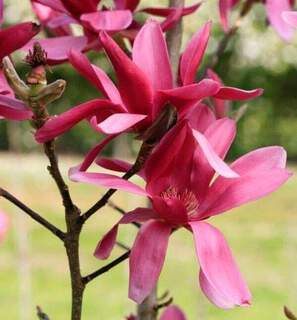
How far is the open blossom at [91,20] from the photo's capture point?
0.61 m

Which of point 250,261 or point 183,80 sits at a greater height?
point 183,80

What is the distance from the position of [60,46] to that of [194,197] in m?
0.17

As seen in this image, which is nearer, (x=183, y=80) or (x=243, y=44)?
(x=183, y=80)

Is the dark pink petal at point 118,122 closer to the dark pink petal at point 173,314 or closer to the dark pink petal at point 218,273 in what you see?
the dark pink petal at point 218,273

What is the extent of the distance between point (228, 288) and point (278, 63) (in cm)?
999

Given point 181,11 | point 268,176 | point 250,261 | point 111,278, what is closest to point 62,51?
point 181,11

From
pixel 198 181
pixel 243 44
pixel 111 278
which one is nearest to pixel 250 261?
pixel 111 278

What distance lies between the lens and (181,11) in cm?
63

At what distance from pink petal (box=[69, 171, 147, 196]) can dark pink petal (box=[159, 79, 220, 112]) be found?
0.18 ft

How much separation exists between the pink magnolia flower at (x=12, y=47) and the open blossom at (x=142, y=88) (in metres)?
0.03

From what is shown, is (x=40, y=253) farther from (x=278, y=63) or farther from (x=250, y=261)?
(x=278, y=63)

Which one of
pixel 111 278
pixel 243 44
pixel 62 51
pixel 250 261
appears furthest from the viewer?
pixel 243 44

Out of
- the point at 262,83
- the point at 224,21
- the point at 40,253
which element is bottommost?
the point at 262,83

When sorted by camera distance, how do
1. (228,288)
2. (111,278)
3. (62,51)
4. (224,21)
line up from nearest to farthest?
(228,288) < (62,51) < (224,21) < (111,278)
